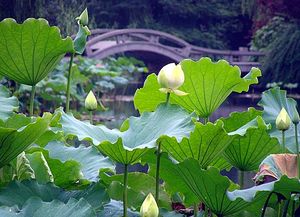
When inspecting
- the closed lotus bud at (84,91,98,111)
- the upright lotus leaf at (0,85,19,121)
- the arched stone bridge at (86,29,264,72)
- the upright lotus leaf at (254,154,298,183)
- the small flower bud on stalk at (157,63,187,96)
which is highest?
the small flower bud on stalk at (157,63,187,96)

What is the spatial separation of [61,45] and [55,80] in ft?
15.8

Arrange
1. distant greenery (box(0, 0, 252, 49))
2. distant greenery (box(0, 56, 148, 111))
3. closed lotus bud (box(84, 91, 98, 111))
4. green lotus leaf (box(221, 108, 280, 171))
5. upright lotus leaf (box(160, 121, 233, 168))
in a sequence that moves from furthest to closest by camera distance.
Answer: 1. distant greenery (box(0, 0, 252, 49))
2. distant greenery (box(0, 56, 148, 111))
3. closed lotus bud (box(84, 91, 98, 111))
4. green lotus leaf (box(221, 108, 280, 171))
5. upright lotus leaf (box(160, 121, 233, 168))

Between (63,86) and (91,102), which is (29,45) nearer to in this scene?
(91,102)

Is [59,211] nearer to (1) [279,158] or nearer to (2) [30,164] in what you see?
(2) [30,164]

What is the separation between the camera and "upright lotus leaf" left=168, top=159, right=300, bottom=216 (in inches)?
22.2

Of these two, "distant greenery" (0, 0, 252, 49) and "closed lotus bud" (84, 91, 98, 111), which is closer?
"closed lotus bud" (84, 91, 98, 111)

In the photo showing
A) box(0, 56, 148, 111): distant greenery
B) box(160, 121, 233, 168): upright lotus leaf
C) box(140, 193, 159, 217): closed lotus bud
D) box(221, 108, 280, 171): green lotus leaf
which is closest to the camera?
box(140, 193, 159, 217): closed lotus bud

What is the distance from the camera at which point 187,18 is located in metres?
18.5

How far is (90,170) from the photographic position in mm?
658

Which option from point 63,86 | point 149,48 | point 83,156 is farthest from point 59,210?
point 149,48

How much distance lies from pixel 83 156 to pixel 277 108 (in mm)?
252

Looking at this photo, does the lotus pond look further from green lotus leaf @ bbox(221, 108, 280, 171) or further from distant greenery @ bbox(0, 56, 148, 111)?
distant greenery @ bbox(0, 56, 148, 111)

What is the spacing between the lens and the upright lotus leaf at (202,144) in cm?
59

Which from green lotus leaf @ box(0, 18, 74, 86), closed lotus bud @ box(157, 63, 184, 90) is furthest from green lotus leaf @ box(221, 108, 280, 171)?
green lotus leaf @ box(0, 18, 74, 86)
